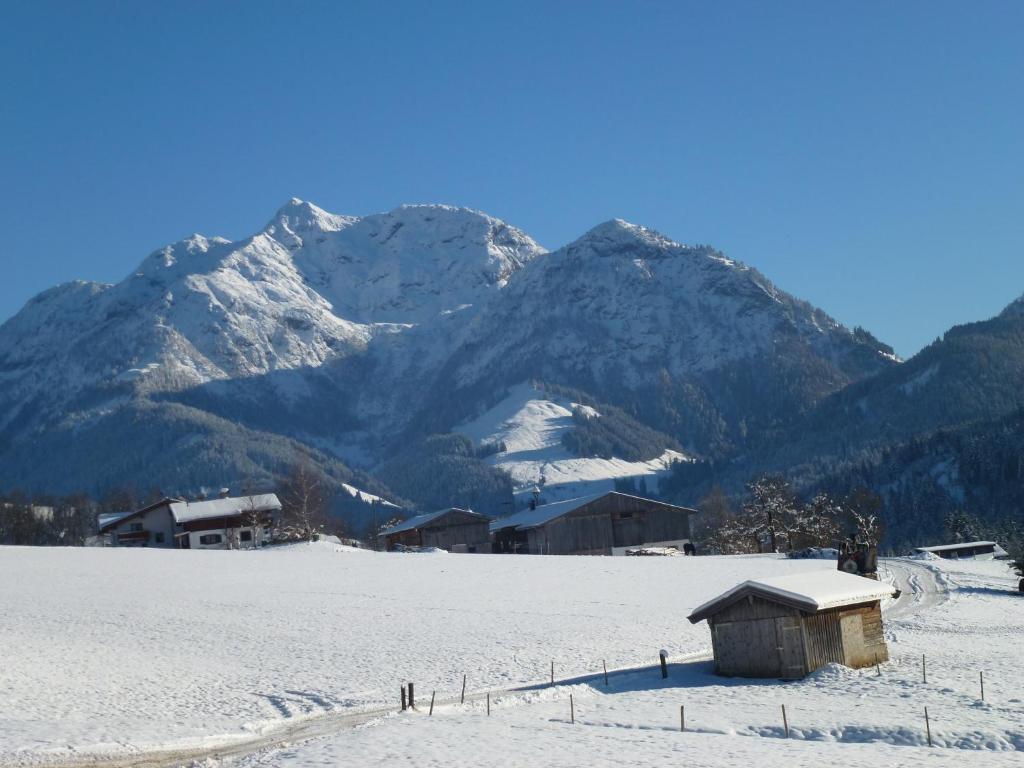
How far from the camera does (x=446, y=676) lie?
40594 millimetres

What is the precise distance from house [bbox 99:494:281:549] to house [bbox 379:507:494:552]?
14.8 meters

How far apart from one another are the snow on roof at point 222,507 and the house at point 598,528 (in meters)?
27.1

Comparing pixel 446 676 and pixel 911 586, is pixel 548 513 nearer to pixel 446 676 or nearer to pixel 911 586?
pixel 911 586

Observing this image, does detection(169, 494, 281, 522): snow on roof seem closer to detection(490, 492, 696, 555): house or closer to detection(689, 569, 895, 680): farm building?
detection(490, 492, 696, 555): house

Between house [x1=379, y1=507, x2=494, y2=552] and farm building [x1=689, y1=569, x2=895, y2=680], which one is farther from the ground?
house [x1=379, y1=507, x2=494, y2=552]

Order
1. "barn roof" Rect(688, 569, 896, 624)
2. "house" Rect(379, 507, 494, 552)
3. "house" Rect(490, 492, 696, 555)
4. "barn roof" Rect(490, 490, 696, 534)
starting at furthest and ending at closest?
"house" Rect(379, 507, 494, 552), "barn roof" Rect(490, 490, 696, 534), "house" Rect(490, 492, 696, 555), "barn roof" Rect(688, 569, 896, 624)

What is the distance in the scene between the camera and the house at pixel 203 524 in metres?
118

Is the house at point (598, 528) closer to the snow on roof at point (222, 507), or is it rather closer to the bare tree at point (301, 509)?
the bare tree at point (301, 509)

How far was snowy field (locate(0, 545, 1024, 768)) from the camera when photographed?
27594 millimetres

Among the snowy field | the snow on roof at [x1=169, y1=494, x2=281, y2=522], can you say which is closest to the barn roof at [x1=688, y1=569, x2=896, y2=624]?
the snowy field

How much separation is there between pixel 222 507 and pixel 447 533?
25834 millimetres

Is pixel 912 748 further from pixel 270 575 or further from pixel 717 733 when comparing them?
pixel 270 575

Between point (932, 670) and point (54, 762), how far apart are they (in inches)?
1117

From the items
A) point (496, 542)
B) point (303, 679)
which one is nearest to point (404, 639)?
point (303, 679)
